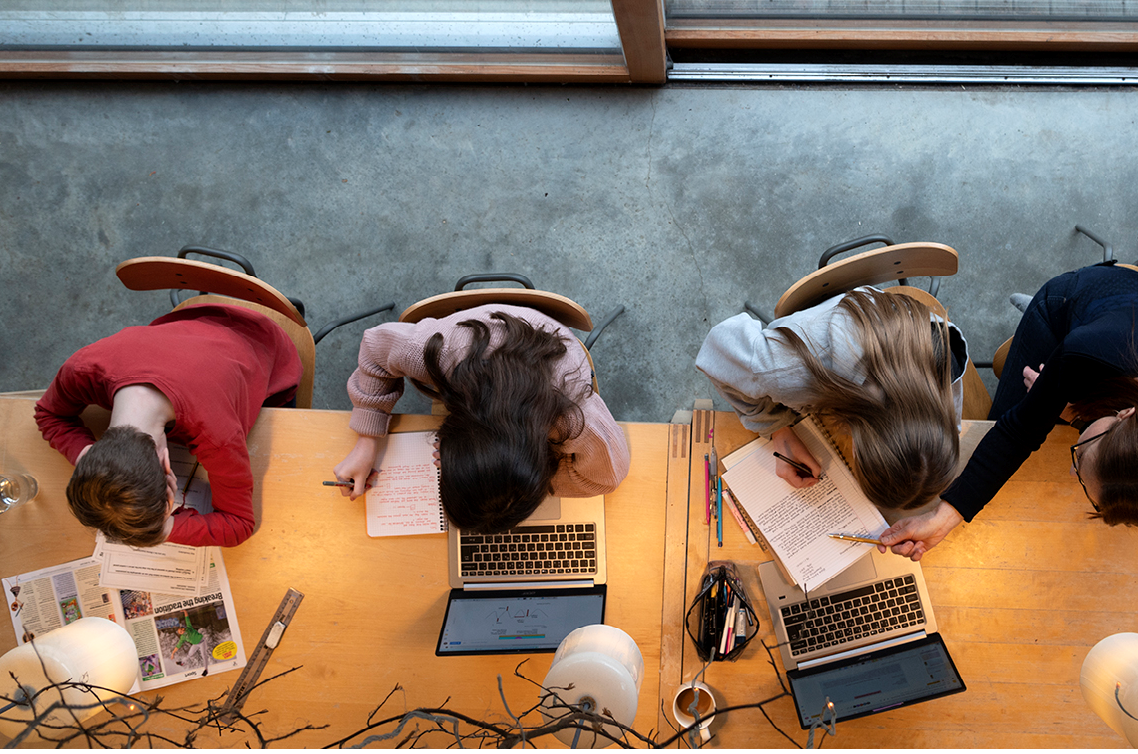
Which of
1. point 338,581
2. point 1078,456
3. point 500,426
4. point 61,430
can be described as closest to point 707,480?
point 500,426

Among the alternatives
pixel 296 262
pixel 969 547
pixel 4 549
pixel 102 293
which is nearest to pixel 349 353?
pixel 296 262

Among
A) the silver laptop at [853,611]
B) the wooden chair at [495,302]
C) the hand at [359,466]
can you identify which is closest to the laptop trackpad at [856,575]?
the silver laptop at [853,611]

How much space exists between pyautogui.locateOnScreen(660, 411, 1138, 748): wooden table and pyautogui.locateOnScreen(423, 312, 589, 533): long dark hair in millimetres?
532

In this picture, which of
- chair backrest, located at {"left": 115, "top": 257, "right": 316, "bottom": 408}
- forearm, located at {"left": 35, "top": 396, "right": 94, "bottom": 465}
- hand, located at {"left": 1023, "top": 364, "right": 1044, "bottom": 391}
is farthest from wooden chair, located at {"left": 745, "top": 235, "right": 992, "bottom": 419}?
forearm, located at {"left": 35, "top": 396, "right": 94, "bottom": 465}

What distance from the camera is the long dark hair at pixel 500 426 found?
3.83 ft

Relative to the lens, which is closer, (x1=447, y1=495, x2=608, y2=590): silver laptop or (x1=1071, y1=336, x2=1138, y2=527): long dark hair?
(x1=1071, y1=336, x2=1138, y2=527): long dark hair

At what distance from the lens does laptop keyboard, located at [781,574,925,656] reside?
137 cm

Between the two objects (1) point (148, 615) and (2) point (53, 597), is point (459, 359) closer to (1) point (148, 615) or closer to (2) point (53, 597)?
(1) point (148, 615)

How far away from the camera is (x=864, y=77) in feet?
7.46

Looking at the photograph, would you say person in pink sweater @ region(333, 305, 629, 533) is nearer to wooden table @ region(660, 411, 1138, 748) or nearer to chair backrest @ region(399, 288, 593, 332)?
chair backrest @ region(399, 288, 593, 332)

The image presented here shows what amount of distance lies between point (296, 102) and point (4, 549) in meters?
1.72

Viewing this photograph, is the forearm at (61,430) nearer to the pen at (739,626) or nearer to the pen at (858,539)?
the pen at (739,626)

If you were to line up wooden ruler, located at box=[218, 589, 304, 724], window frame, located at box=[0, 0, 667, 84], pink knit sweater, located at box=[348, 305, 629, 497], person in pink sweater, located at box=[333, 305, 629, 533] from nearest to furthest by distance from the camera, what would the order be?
person in pink sweater, located at box=[333, 305, 629, 533], pink knit sweater, located at box=[348, 305, 629, 497], wooden ruler, located at box=[218, 589, 304, 724], window frame, located at box=[0, 0, 667, 84]

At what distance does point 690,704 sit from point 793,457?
56 cm
